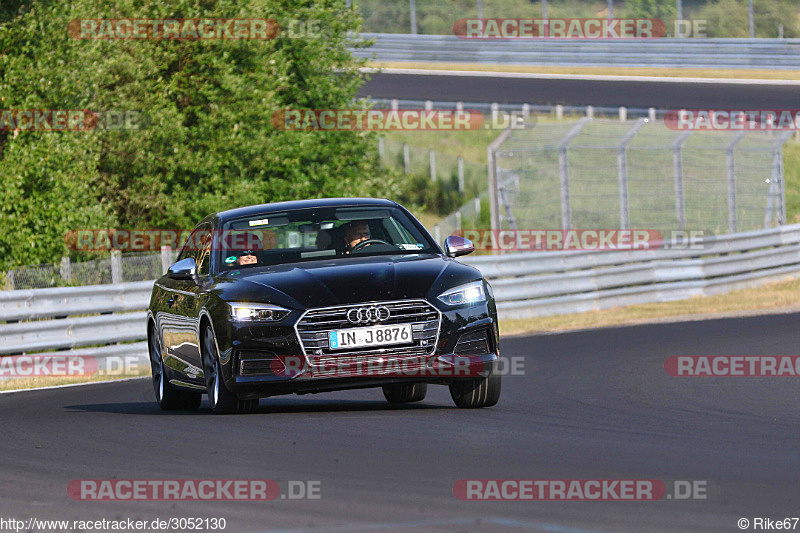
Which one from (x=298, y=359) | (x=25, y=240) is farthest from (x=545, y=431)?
(x=25, y=240)

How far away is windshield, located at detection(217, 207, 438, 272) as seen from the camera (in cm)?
1030

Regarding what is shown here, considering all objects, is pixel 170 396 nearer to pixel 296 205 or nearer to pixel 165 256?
pixel 296 205

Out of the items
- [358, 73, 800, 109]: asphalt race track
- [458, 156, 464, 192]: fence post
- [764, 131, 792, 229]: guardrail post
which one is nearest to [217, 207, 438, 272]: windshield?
[764, 131, 792, 229]: guardrail post

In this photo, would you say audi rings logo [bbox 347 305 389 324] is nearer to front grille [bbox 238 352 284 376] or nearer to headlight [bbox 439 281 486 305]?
headlight [bbox 439 281 486 305]

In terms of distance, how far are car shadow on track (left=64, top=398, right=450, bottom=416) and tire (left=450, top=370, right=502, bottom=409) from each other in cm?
25

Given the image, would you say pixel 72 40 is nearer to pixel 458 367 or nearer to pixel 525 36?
pixel 458 367

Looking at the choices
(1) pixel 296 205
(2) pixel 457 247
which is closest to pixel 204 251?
(1) pixel 296 205

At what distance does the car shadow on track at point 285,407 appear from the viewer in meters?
10.4

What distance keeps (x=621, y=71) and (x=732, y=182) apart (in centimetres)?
2124

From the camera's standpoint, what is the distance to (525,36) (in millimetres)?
48594

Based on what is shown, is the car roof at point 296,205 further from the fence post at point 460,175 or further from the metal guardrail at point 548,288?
the fence post at point 460,175

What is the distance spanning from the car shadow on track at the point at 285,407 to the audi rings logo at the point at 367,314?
49.0 inches

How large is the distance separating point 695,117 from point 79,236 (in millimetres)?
19426

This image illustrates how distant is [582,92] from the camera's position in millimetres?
44188
